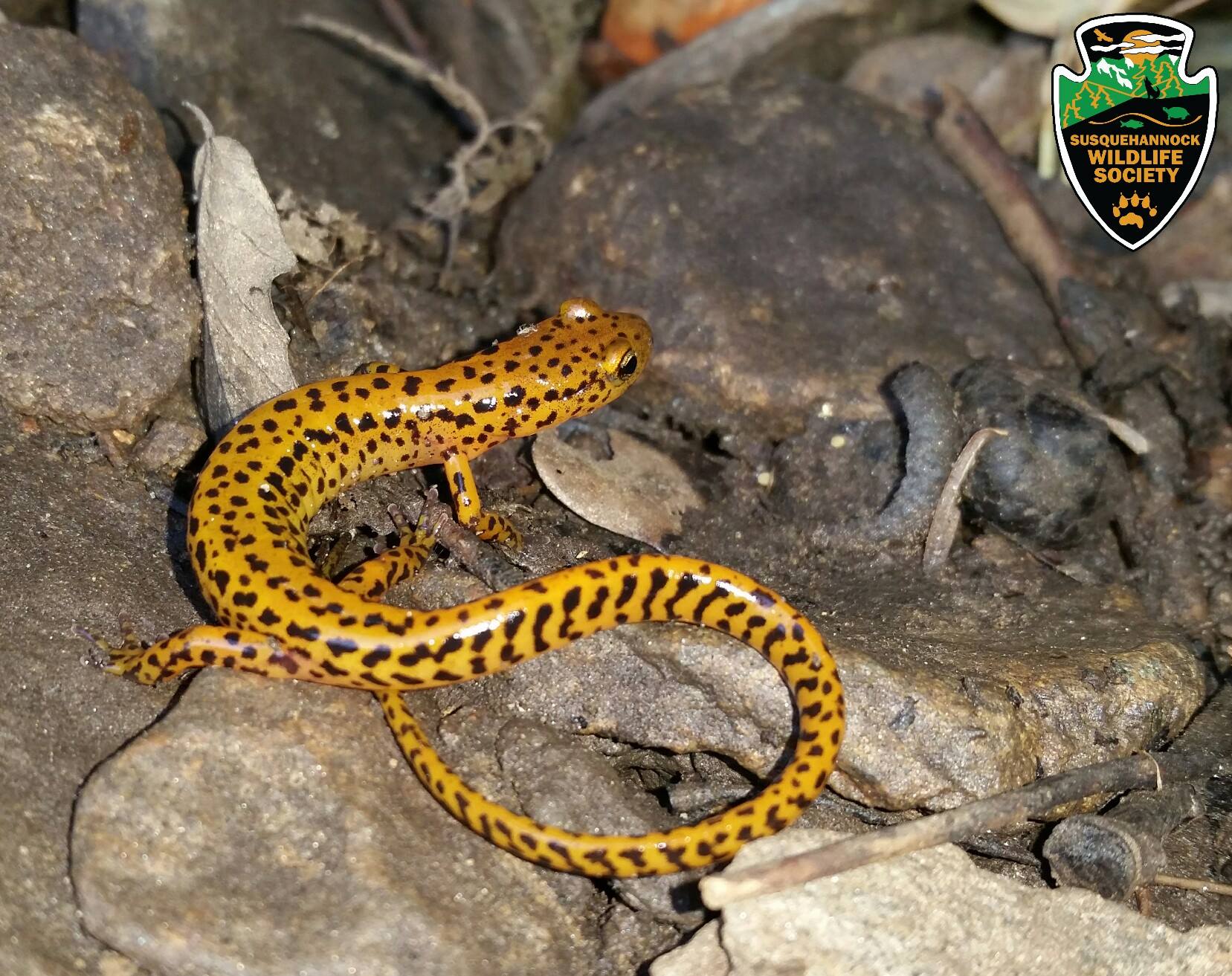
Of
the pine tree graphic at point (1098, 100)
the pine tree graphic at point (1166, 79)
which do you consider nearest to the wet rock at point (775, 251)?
the pine tree graphic at point (1098, 100)

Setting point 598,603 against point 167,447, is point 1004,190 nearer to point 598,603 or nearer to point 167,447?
point 598,603

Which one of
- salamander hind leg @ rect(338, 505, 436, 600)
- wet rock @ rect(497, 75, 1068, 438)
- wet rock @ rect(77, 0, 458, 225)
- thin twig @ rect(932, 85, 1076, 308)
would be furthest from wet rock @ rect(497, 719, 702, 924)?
thin twig @ rect(932, 85, 1076, 308)

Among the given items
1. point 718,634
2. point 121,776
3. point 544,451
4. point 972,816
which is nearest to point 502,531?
point 544,451

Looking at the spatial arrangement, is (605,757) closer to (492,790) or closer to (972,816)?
(492,790)

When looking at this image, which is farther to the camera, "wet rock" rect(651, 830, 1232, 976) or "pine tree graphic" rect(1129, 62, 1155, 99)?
"pine tree graphic" rect(1129, 62, 1155, 99)

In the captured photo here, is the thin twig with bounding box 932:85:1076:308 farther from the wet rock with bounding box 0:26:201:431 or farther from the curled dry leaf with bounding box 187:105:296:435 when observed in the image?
the wet rock with bounding box 0:26:201:431
